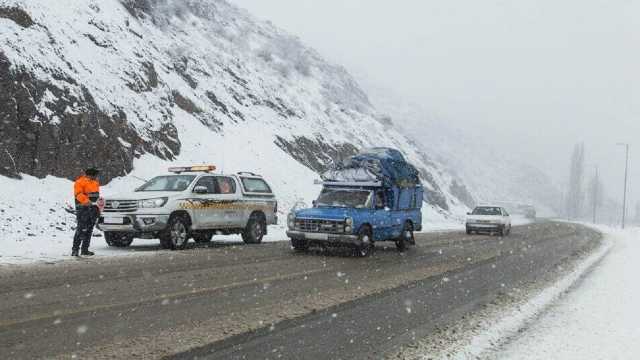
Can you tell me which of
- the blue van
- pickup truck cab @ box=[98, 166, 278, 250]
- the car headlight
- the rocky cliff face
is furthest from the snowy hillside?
the blue van

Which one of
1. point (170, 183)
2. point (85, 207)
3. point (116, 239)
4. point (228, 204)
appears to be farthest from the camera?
point (228, 204)

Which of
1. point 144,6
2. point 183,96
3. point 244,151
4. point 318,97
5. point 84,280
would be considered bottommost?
point 84,280

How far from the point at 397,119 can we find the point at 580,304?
129 meters

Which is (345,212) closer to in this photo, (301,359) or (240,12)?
(301,359)

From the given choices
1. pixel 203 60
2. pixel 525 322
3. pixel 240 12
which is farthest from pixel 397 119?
pixel 525 322

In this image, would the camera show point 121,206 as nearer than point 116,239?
Yes

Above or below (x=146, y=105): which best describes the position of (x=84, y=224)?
below

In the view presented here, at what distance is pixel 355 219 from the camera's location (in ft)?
49.4

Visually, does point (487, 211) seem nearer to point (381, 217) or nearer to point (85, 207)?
point (381, 217)

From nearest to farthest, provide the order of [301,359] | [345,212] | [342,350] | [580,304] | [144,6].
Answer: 1. [301,359]
2. [342,350]
3. [580,304]
4. [345,212]
5. [144,6]

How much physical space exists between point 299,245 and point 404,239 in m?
3.56

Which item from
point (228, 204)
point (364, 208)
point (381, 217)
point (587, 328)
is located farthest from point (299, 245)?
point (587, 328)

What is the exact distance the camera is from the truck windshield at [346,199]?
16.1m

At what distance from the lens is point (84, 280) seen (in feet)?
32.0
